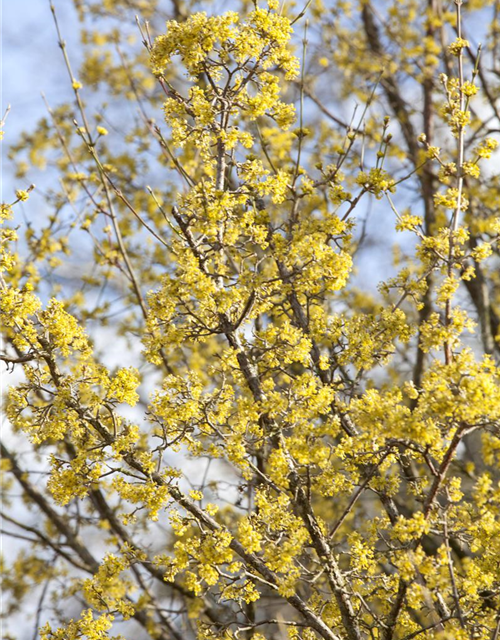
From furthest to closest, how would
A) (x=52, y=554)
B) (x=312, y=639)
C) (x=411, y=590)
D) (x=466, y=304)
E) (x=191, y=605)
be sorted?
(x=466, y=304) → (x=52, y=554) → (x=191, y=605) → (x=312, y=639) → (x=411, y=590)

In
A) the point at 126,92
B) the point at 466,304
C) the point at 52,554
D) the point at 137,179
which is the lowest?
the point at 52,554

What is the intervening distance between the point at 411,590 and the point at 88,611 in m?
1.03

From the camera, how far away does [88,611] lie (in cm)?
190

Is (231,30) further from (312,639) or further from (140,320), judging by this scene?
(140,320)

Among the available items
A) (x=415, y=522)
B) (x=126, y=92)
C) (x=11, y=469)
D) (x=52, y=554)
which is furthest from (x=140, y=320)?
(x=415, y=522)

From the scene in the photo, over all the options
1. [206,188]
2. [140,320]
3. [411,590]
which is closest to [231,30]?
[206,188]

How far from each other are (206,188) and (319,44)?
462 cm

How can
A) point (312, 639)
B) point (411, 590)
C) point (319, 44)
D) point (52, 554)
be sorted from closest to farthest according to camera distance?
point (411, 590) < point (312, 639) < point (52, 554) < point (319, 44)

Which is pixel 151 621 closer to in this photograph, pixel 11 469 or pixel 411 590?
pixel 11 469

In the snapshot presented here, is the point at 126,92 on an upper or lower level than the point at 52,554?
upper

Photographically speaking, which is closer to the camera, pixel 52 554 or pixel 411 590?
pixel 411 590

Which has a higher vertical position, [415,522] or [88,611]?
[415,522]

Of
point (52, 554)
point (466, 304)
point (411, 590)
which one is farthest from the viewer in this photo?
point (466, 304)

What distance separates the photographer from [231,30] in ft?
6.50
